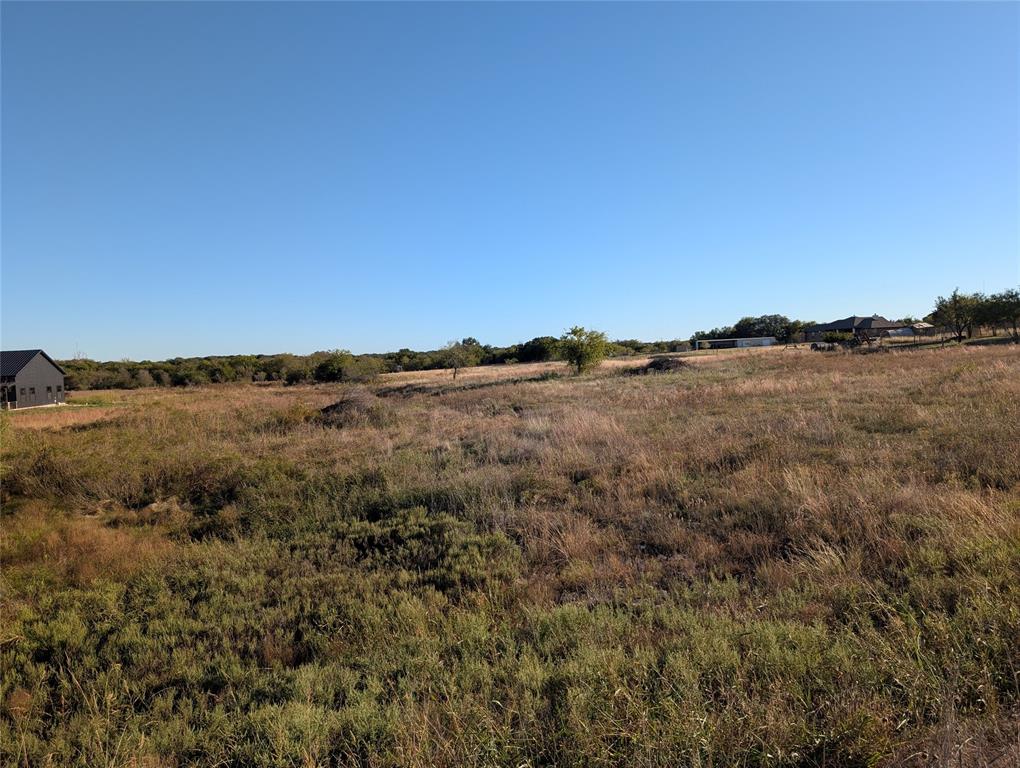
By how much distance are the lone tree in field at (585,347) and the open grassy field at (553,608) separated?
31358mm

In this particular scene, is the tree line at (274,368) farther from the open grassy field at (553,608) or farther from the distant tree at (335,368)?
the open grassy field at (553,608)

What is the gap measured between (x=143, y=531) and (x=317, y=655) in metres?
7.09

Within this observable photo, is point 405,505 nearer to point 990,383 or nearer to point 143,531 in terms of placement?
point 143,531

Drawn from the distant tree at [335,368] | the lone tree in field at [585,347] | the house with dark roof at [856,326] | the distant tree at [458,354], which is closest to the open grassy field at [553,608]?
the lone tree in field at [585,347]

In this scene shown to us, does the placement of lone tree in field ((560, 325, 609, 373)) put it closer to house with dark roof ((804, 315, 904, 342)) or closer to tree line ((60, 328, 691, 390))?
tree line ((60, 328, 691, 390))

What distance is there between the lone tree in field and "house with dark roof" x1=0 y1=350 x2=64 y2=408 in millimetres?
50037

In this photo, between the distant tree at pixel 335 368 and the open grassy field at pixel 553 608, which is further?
the distant tree at pixel 335 368

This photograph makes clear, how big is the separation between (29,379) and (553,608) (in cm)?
6537

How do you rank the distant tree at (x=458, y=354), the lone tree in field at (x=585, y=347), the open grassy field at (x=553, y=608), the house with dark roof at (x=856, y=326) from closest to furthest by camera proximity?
the open grassy field at (x=553, y=608)
the lone tree in field at (x=585, y=347)
the distant tree at (x=458, y=354)
the house with dark roof at (x=856, y=326)

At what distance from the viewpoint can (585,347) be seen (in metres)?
42.8

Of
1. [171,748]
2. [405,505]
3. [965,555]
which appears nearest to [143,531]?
[405,505]

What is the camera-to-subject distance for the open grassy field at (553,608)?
2.89 metres

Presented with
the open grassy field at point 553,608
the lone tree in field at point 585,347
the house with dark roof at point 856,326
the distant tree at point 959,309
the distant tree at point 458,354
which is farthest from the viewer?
the house with dark roof at point 856,326

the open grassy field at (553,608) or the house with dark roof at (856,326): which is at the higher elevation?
the house with dark roof at (856,326)
